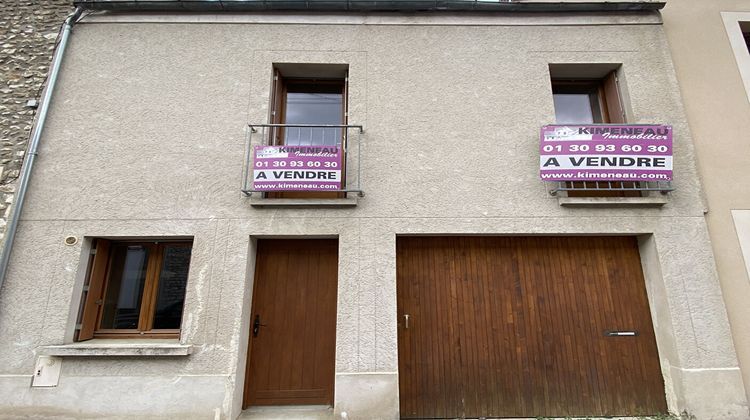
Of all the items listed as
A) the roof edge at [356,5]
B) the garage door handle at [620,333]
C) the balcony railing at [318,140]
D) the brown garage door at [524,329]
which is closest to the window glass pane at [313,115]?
the balcony railing at [318,140]

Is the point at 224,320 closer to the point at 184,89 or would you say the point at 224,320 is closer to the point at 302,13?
the point at 184,89

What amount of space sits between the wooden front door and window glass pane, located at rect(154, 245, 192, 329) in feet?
2.82

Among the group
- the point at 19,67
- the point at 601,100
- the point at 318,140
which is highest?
the point at 19,67

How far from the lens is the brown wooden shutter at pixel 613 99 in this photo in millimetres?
4449

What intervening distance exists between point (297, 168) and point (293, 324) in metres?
1.86

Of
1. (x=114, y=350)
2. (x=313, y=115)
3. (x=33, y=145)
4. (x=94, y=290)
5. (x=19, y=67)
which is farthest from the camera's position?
(x=313, y=115)

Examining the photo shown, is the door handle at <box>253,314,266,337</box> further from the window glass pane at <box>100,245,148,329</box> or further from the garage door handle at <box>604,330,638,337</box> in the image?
the garage door handle at <box>604,330,638,337</box>

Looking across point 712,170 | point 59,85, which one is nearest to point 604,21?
point 712,170

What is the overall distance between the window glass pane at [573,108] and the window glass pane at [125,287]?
586 cm

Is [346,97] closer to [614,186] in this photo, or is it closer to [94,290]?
[614,186]

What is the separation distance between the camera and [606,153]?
396 centimetres

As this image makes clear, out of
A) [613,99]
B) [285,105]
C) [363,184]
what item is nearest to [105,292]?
[285,105]

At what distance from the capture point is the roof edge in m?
4.54

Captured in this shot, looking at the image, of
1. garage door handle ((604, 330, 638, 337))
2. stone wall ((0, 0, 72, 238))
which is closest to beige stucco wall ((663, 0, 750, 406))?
garage door handle ((604, 330, 638, 337))
